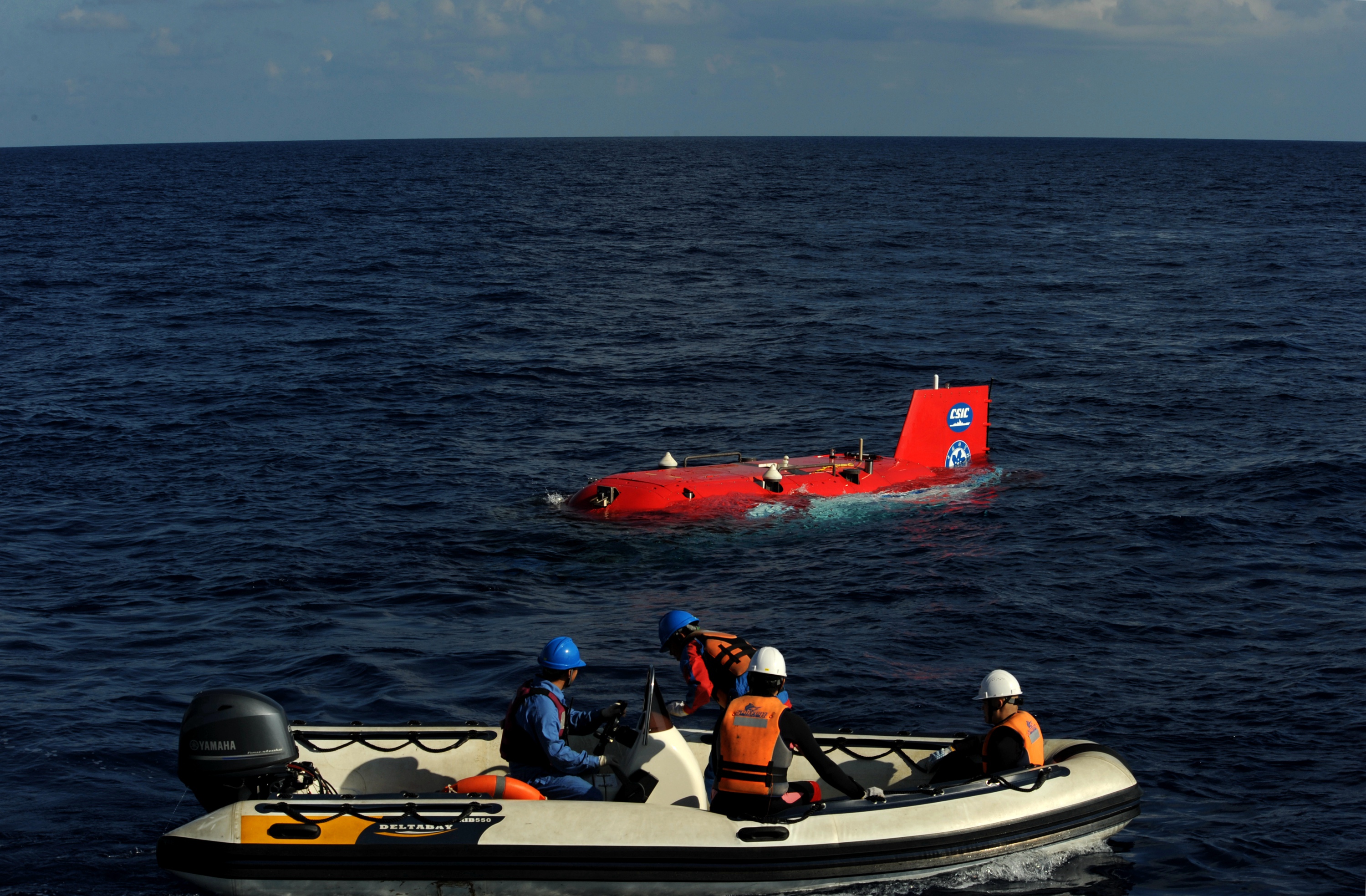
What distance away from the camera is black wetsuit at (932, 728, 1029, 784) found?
31.0 ft

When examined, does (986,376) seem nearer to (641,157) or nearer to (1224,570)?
(1224,570)

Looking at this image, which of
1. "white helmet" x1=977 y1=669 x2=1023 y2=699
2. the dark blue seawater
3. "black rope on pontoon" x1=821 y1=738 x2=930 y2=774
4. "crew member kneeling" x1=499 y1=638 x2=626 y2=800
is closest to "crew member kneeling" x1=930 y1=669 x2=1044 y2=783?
"white helmet" x1=977 y1=669 x2=1023 y2=699

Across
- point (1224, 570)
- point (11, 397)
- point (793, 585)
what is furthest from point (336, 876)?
point (11, 397)

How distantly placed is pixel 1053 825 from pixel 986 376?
24163mm

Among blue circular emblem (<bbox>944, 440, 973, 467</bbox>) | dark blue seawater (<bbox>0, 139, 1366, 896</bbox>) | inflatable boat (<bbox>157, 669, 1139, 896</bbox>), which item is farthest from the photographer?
blue circular emblem (<bbox>944, 440, 973, 467</bbox>)

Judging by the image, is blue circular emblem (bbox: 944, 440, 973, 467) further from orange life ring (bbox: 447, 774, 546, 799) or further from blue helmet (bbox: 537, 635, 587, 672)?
orange life ring (bbox: 447, 774, 546, 799)

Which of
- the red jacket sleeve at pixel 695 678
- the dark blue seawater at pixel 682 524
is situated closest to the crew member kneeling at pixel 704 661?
the red jacket sleeve at pixel 695 678

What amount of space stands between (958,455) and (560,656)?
14588 millimetres

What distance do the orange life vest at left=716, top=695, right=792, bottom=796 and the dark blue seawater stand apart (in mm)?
1409

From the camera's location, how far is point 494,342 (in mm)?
37594

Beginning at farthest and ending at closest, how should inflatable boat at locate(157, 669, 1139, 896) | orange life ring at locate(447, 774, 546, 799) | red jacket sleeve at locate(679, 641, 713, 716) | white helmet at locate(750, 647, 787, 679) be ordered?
red jacket sleeve at locate(679, 641, 713, 716) → orange life ring at locate(447, 774, 546, 799) → white helmet at locate(750, 647, 787, 679) → inflatable boat at locate(157, 669, 1139, 896)

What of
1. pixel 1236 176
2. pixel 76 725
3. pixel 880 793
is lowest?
pixel 76 725

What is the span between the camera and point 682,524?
19.3m

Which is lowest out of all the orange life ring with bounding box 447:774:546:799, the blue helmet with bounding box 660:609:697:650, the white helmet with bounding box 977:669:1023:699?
the orange life ring with bounding box 447:774:546:799
